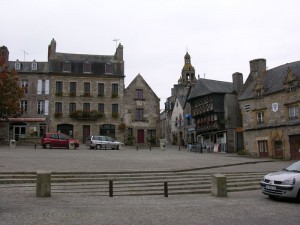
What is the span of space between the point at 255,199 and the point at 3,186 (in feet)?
29.7

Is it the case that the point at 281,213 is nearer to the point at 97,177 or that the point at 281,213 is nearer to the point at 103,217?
the point at 103,217

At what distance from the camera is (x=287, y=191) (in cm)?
1137

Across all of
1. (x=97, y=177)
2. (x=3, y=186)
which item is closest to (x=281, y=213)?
(x=97, y=177)

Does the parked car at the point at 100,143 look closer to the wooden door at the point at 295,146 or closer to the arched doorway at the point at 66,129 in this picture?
the arched doorway at the point at 66,129

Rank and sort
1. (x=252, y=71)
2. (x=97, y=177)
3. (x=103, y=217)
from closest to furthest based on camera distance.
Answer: (x=103, y=217) → (x=97, y=177) → (x=252, y=71)

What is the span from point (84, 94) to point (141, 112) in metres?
A: 7.78


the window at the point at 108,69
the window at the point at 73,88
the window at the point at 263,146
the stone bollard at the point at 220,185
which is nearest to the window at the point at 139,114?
the window at the point at 108,69

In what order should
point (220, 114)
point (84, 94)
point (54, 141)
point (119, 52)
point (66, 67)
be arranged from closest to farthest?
1. point (54, 141)
2. point (220, 114)
3. point (84, 94)
4. point (66, 67)
5. point (119, 52)

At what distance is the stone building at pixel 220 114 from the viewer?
41.2 metres

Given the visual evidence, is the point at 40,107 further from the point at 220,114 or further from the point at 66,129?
the point at 220,114

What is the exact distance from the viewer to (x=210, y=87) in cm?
4344


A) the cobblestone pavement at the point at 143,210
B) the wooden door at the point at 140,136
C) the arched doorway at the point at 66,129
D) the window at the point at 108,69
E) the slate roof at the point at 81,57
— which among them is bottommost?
the cobblestone pavement at the point at 143,210

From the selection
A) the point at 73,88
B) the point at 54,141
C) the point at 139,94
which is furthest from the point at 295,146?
the point at 73,88

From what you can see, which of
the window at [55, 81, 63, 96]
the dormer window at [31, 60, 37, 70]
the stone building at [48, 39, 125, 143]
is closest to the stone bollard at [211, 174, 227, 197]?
the stone building at [48, 39, 125, 143]
